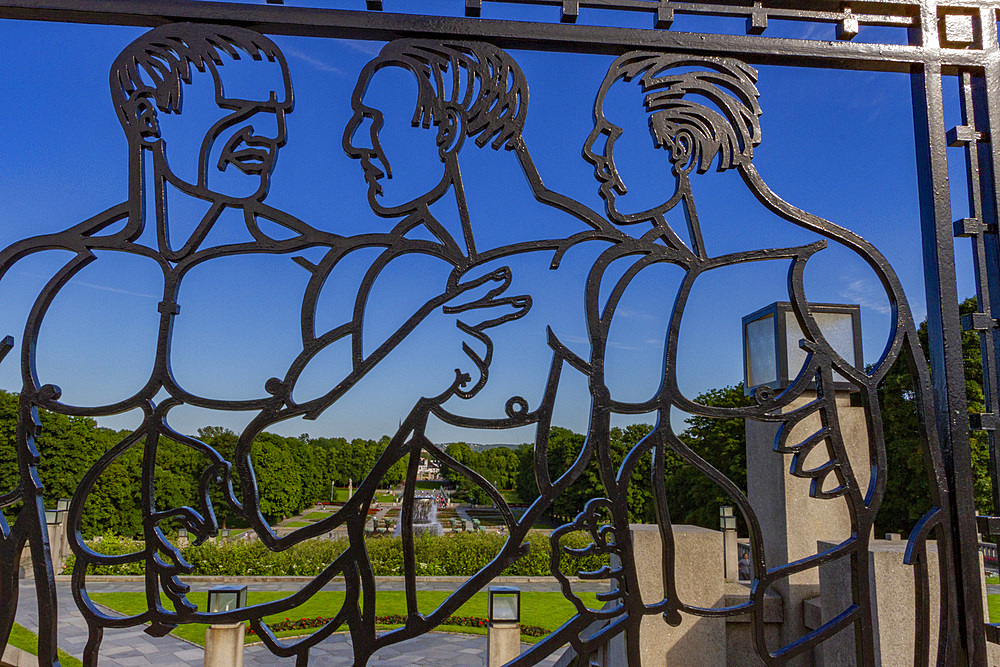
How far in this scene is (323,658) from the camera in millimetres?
8133

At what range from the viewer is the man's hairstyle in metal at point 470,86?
141 cm

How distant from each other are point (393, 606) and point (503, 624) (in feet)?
23.3

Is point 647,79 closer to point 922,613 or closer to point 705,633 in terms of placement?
point 922,613

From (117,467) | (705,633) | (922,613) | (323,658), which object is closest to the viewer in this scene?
(922,613)

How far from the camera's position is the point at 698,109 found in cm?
147

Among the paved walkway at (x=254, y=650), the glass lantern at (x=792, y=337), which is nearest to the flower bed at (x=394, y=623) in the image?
the paved walkway at (x=254, y=650)

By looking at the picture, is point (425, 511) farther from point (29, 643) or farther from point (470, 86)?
point (470, 86)

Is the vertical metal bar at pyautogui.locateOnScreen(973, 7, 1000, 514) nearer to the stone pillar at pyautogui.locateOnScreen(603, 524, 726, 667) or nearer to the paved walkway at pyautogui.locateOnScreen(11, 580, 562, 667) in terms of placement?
the stone pillar at pyautogui.locateOnScreen(603, 524, 726, 667)

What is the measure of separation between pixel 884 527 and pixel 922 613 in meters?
14.0

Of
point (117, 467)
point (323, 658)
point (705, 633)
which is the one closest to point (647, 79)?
→ point (705, 633)

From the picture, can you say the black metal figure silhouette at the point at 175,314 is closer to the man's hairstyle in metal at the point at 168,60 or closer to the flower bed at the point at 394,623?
the man's hairstyle in metal at the point at 168,60

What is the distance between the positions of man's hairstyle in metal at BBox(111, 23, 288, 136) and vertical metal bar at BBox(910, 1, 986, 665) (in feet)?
4.92

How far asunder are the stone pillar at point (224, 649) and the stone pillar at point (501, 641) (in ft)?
5.40

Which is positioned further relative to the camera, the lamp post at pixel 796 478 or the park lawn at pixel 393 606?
the park lawn at pixel 393 606
